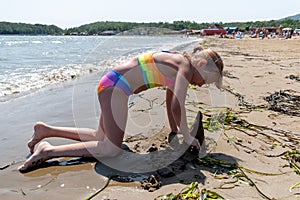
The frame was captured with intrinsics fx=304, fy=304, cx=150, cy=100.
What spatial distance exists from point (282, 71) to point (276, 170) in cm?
663

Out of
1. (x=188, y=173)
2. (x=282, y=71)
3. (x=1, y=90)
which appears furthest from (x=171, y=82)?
(x=282, y=71)

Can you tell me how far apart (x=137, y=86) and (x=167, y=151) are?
766mm

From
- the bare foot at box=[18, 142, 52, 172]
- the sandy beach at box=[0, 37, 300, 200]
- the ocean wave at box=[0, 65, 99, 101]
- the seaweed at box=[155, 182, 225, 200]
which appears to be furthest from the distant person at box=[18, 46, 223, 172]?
the ocean wave at box=[0, 65, 99, 101]

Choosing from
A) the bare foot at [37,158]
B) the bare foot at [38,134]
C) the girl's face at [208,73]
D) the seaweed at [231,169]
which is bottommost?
the seaweed at [231,169]

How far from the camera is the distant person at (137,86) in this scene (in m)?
3.00

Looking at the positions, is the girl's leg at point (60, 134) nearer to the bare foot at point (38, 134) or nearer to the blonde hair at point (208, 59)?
the bare foot at point (38, 134)

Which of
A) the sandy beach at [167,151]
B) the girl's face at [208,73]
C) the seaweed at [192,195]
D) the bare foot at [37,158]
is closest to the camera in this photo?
the seaweed at [192,195]

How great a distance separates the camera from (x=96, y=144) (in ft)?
10.2

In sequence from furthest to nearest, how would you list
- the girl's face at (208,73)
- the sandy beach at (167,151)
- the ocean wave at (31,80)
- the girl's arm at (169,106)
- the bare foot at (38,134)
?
the ocean wave at (31,80) → the girl's arm at (169,106) → the bare foot at (38,134) → the girl's face at (208,73) → the sandy beach at (167,151)

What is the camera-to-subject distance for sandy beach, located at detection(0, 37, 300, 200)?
2529 millimetres

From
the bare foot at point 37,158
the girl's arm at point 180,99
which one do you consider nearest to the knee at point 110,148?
the bare foot at point 37,158

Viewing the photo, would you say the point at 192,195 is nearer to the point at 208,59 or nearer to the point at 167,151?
the point at 167,151

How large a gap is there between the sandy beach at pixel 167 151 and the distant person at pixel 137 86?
5.8 inches

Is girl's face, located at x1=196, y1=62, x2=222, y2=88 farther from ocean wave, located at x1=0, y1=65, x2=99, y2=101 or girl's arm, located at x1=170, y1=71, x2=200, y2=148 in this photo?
ocean wave, located at x1=0, y1=65, x2=99, y2=101
